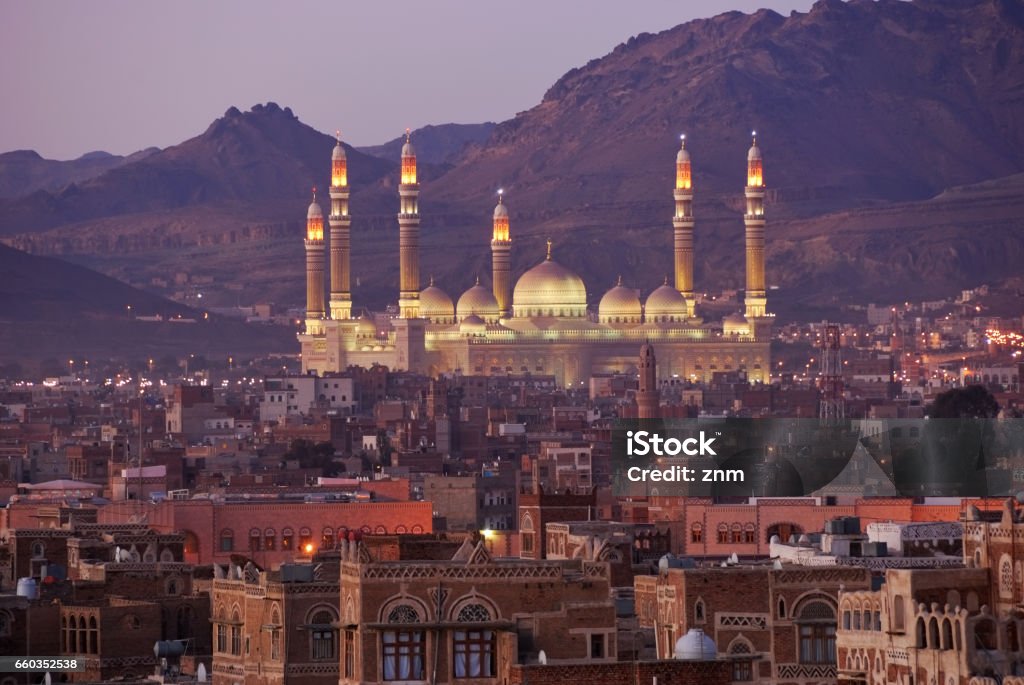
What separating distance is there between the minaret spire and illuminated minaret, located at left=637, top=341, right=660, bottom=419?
38678mm

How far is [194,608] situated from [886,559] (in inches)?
273

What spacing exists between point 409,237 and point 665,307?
44.8 feet

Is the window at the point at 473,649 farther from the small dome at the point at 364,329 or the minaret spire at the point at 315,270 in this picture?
the small dome at the point at 364,329

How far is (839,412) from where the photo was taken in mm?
97750

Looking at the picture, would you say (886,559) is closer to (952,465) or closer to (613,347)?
(952,465)

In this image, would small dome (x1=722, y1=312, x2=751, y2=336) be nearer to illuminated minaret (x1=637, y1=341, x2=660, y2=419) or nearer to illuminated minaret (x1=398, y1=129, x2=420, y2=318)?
illuminated minaret (x1=398, y1=129, x2=420, y2=318)

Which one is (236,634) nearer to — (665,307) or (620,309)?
(665,307)

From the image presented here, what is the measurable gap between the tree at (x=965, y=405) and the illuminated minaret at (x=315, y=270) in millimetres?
50551

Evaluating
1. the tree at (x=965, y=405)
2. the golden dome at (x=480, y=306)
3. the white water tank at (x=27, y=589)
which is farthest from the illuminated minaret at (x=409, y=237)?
the white water tank at (x=27, y=589)

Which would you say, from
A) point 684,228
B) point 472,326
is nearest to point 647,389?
point 684,228

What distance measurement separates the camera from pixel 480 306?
152625mm

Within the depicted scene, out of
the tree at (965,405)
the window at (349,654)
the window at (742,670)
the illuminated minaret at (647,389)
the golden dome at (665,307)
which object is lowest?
the window at (742,670)

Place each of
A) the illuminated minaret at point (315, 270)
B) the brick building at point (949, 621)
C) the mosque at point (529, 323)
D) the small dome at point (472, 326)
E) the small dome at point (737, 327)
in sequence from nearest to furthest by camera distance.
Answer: the brick building at point (949, 621), the illuminated minaret at point (315, 270), the mosque at point (529, 323), the small dome at point (472, 326), the small dome at point (737, 327)

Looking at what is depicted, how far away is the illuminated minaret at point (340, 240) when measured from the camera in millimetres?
144000
